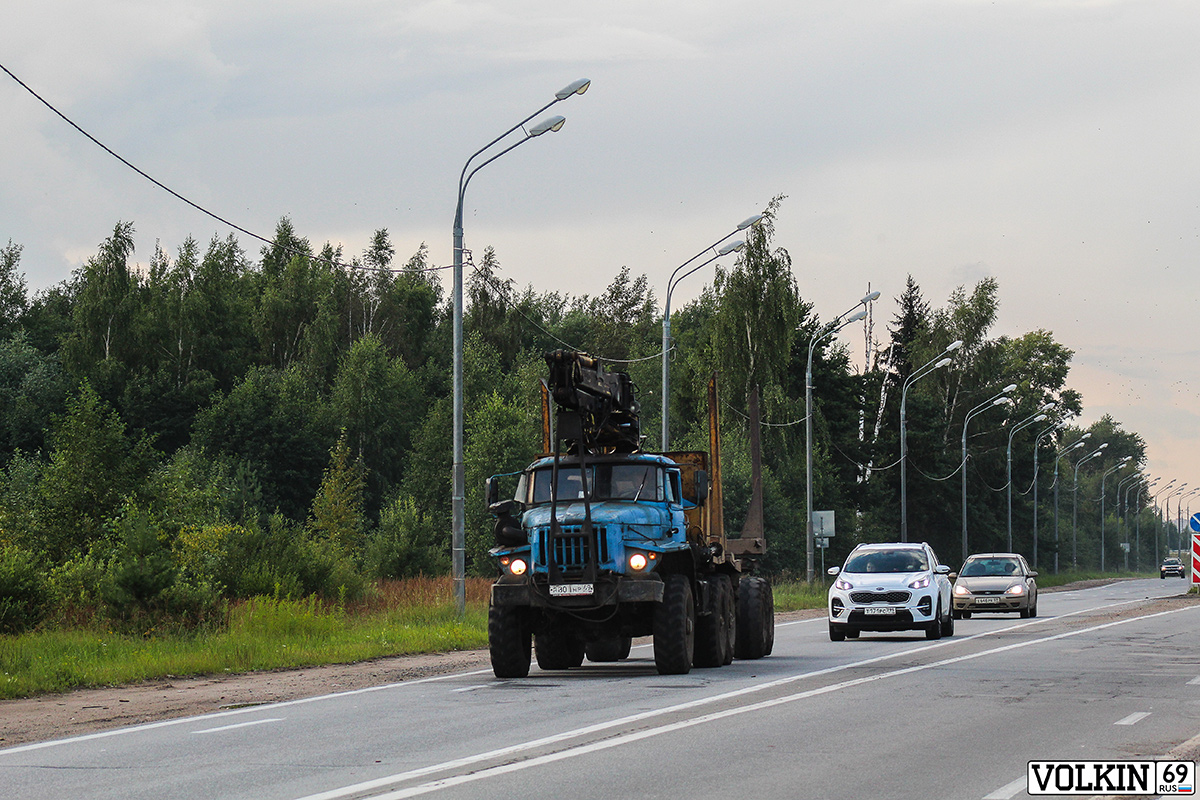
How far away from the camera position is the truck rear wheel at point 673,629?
16781 mm

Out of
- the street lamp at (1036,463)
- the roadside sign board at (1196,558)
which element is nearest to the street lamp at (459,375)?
the roadside sign board at (1196,558)

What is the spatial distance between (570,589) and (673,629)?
50.7 inches

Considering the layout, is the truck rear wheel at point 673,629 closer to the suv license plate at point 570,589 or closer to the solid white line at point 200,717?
the suv license plate at point 570,589

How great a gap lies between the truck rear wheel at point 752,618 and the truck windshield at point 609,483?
3.00 metres

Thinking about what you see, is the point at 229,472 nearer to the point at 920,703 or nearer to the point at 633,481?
the point at 633,481

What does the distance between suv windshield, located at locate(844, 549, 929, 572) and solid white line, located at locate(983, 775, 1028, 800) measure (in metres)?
16.3

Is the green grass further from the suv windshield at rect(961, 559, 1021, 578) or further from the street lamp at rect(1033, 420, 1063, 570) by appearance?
the street lamp at rect(1033, 420, 1063, 570)

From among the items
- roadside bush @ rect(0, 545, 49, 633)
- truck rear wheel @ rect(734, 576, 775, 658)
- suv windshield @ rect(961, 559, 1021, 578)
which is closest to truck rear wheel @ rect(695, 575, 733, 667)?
truck rear wheel @ rect(734, 576, 775, 658)

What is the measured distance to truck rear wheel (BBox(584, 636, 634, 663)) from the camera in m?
20.0

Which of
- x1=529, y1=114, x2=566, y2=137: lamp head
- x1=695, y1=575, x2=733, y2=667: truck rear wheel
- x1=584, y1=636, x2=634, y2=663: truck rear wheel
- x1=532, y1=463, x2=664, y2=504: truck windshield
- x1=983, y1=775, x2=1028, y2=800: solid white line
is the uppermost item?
x1=529, y1=114, x2=566, y2=137: lamp head

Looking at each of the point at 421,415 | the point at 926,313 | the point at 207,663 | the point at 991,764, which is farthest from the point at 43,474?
the point at 926,313

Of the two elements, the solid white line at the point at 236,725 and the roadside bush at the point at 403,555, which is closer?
the solid white line at the point at 236,725

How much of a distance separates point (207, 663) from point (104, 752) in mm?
7801

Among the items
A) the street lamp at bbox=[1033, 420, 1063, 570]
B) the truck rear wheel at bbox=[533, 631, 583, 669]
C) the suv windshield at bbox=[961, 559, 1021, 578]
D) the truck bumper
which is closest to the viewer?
the truck bumper
